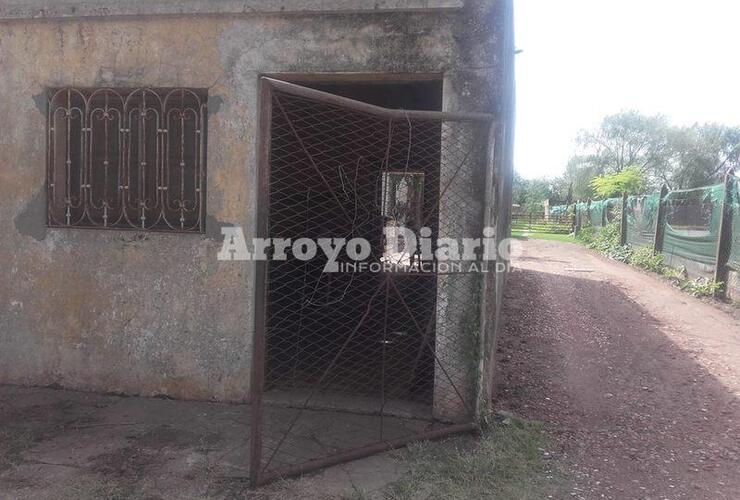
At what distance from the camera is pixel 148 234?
4.07 meters

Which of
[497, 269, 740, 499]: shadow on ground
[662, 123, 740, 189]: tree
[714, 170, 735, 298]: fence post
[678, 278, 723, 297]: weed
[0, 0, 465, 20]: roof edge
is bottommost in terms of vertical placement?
[497, 269, 740, 499]: shadow on ground

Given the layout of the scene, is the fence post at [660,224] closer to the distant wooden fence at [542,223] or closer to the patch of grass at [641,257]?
the patch of grass at [641,257]

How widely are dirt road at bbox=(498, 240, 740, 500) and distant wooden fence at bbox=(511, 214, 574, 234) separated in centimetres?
2280

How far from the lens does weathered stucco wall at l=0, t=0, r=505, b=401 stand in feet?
12.7

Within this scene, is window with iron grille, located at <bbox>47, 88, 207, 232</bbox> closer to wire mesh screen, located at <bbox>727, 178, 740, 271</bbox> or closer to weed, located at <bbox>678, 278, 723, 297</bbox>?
wire mesh screen, located at <bbox>727, 178, 740, 271</bbox>

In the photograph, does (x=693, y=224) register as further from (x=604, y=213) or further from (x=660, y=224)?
(x=604, y=213)

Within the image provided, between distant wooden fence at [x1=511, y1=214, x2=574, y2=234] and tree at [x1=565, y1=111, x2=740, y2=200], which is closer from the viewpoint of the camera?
distant wooden fence at [x1=511, y1=214, x2=574, y2=234]

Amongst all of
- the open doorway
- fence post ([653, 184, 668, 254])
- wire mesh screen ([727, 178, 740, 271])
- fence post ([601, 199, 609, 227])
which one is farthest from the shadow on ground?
fence post ([601, 199, 609, 227])

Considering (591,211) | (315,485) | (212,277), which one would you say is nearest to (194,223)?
(212,277)

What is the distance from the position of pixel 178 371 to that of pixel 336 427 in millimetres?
1337

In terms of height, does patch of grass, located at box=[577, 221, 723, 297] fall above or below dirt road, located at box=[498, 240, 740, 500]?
above

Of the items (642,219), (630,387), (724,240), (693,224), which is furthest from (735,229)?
(642,219)

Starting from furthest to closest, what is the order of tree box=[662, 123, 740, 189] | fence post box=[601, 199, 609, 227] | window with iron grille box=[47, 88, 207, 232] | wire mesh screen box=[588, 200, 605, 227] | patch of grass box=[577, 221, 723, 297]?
tree box=[662, 123, 740, 189] → wire mesh screen box=[588, 200, 605, 227] → fence post box=[601, 199, 609, 227] → patch of grass box=[577, 221, 723, 297] → window with iron grille box=[47, 88, 207, 232]

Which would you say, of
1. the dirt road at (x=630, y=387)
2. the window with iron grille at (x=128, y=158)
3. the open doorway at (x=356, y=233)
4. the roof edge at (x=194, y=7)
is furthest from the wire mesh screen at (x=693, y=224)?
the window with iron grille at (x=128, y=158)
